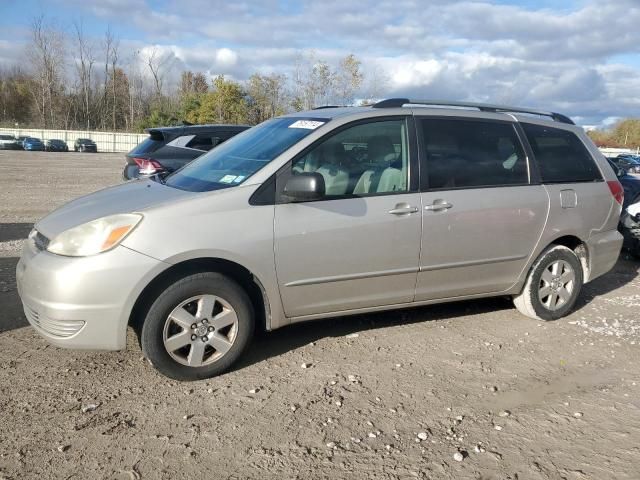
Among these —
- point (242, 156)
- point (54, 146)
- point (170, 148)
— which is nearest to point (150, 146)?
point (170, 148)

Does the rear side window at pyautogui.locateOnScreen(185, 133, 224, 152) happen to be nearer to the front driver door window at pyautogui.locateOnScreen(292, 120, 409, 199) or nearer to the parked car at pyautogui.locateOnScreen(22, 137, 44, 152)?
the front driver door window at pyautogui.locateOnScreen(292, 120, 409, 199)

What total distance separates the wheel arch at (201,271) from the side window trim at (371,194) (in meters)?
0.56

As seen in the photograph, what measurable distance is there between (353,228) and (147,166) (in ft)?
18.4

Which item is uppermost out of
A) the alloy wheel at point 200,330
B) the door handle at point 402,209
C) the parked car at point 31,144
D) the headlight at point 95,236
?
the parked car at point 31,144

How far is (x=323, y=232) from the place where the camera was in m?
3.97

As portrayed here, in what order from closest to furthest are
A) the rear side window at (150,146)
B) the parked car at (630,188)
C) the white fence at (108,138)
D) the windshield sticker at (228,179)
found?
1. the windshield sticker at (228,179)
2. the parked car at (630,188)
3. the rear side window at (150,146)
4. the white fence at (108,138)

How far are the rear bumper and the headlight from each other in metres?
4.16

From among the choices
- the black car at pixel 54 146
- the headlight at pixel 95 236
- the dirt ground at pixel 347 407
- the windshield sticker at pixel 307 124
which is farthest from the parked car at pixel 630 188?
the black car at pixel 54 146

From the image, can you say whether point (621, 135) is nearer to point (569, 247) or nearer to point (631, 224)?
point (631, 224)

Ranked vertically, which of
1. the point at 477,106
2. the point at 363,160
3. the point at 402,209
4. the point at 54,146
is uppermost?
the point at 54,146

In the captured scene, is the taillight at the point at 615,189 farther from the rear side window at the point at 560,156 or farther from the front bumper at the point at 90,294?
the front bumper at the point at 90,294

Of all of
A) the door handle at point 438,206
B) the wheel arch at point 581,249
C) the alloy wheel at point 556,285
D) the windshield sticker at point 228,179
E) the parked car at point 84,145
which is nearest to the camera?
the windshield sticker at point 228,179

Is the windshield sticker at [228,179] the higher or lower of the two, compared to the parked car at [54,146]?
lower

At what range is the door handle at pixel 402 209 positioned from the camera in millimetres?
4230
